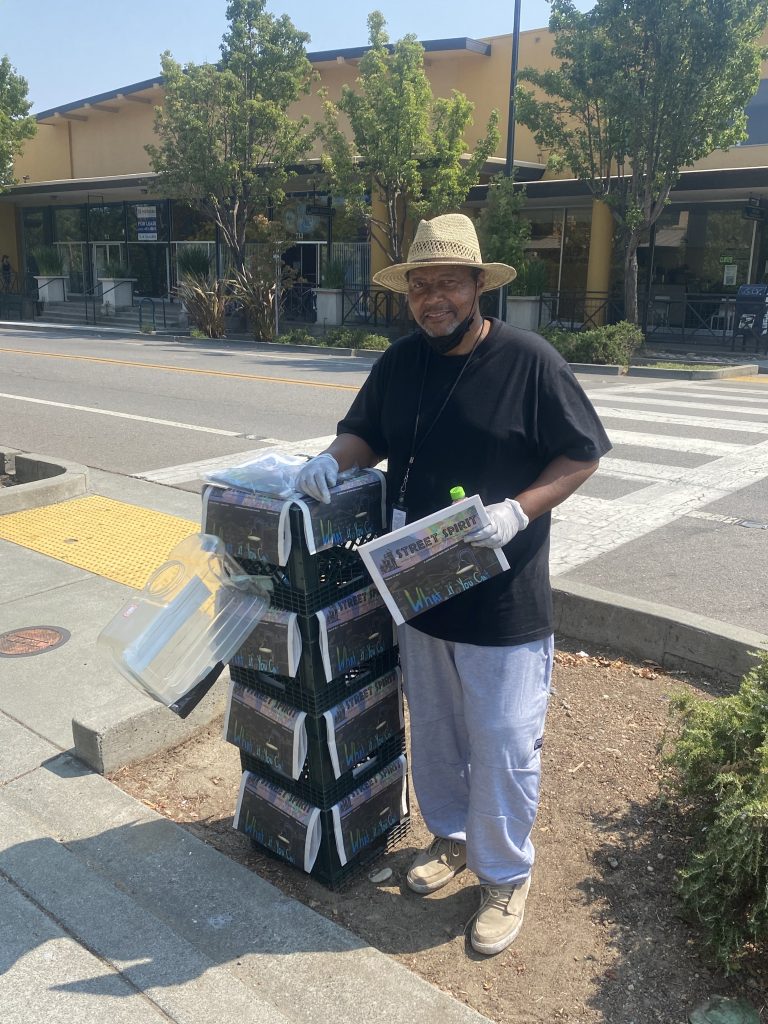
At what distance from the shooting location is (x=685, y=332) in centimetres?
2303

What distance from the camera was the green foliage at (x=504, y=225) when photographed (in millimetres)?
20000

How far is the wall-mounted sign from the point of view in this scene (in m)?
33.1

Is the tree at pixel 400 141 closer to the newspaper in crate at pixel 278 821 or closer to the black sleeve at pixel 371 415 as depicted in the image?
the black sleeve at pixel 371 415

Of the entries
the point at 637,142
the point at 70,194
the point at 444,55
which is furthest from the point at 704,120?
the point at 70,194

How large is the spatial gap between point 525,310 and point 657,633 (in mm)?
A: 18614

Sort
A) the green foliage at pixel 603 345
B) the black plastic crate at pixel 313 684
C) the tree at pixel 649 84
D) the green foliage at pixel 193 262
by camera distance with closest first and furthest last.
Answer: the black plastic crate at pixel 313 684 < the tree at pixel 649 84 < the green foliage at pixel 603 345 < the green foliage at pixel 193 262

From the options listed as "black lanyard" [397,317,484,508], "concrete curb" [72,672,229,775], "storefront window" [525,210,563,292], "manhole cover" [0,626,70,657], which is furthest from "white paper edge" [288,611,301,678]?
"storefront window" [525,210,563,292]

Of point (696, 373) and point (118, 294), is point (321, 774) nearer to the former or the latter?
point (696, 373)

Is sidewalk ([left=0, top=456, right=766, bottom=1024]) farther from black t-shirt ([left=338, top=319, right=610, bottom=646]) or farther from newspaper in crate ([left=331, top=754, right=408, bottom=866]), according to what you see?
black t-shirt ([left=338, top=319, right=610, bottom=646])

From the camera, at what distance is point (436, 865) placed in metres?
2.87

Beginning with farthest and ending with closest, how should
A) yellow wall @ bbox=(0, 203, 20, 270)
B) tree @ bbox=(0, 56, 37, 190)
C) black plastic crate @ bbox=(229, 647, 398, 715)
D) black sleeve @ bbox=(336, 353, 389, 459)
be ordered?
yellow wall @ bbox=(0, 203, 20, 270) < tree @ bbox=(0, 56, 37, 190) < black sleeve @ bbox=(336, 353, 389, 459) < black plastic crate @ bbox=(229, 647, 398, 715)

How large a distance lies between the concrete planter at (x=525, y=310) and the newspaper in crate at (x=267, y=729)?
19.8 m

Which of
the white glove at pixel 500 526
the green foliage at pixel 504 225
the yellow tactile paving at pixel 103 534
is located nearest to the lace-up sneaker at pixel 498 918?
the white glove at pixel 500 526

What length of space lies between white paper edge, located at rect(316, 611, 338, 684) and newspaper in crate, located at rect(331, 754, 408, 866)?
47 cm
